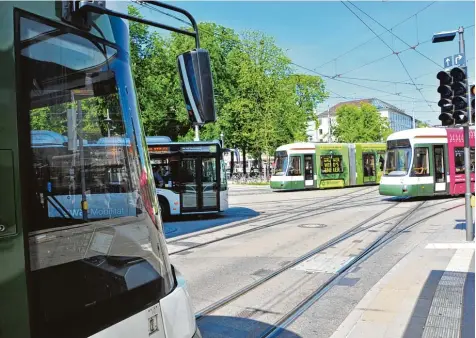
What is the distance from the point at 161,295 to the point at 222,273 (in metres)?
4.55

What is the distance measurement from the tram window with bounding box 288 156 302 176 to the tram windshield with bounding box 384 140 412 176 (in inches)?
312

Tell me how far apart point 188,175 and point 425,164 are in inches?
393

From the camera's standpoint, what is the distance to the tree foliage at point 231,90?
35.5 meters

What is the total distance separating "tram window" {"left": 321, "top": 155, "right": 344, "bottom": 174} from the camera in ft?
88.0

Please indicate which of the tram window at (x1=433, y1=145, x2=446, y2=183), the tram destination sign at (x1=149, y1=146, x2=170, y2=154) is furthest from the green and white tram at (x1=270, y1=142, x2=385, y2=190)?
the tram destination sign at (x1=149, y1=146, x2=170, y2=154)

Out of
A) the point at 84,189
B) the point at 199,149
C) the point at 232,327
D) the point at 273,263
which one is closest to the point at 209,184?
the point at 199,149

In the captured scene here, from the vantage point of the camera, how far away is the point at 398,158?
17.7m

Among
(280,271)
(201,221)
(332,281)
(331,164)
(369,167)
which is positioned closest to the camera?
(332,281)

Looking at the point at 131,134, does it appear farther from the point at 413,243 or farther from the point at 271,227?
the point at 271,227

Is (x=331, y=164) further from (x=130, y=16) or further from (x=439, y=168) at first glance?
(x=130, y=16)

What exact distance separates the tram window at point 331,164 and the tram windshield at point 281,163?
2657 millimetres

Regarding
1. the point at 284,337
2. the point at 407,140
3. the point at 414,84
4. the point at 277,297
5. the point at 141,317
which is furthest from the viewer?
the point at 414,84

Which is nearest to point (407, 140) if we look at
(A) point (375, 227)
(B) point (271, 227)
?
(A) point (375, 227)

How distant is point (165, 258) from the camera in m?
2.40
